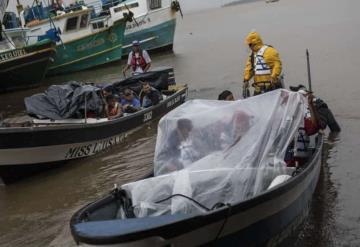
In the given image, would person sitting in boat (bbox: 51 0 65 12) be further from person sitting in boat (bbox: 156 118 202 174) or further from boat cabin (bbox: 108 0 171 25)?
person sitting in boat (bbox: 156 118 202 174)

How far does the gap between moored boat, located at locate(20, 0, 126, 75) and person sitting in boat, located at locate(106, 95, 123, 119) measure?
47.4ft

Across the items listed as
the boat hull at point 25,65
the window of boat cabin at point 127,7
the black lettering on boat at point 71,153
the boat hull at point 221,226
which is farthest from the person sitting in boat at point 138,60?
the window of boat cabin at point 127,7

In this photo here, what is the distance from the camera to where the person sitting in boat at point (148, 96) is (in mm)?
11398

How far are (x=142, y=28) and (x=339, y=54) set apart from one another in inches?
486

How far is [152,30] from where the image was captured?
1168 inches

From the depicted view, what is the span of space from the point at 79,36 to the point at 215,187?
21399 mm

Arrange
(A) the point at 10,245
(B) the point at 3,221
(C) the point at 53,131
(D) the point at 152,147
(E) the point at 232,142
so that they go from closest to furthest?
1. (E) the point at 232,142
2. (A) the point at 10,245
3. (B) the point at 3,221
4. (C) the point at 53,131
5. (D) the point at 152,147

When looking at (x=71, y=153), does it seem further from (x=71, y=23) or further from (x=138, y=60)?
(x=71, y=23)

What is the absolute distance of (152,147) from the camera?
10.3 meters

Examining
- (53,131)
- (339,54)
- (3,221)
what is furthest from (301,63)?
(3,221)

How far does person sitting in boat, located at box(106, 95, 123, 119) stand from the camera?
10312 mm

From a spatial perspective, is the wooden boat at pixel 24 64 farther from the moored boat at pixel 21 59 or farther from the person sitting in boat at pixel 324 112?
the person sitting in boat at pixel 324 112

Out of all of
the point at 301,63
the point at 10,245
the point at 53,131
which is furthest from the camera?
the point at 301,63

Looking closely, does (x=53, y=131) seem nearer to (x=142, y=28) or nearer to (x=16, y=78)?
(x=16, y=78)
